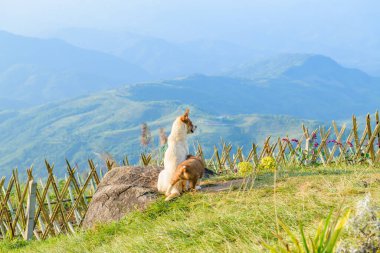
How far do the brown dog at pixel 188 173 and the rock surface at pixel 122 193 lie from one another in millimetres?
497

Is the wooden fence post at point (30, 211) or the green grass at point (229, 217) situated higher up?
the green grass at point (229, 217)

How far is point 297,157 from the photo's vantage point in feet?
39.4

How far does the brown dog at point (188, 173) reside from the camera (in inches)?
289

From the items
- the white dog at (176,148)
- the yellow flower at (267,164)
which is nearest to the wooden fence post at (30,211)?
the white dog at (176,148)

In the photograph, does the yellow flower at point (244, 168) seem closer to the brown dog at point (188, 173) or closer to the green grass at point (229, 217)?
the green grass at point (229, 217)

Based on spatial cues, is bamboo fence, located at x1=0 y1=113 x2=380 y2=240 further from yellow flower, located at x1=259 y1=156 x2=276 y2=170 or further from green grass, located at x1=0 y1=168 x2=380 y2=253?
green grass, located at x1=0 y1=168 x2=380 y2=253

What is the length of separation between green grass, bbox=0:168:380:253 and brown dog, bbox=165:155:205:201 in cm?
20

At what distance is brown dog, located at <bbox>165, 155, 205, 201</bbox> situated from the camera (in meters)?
7.35

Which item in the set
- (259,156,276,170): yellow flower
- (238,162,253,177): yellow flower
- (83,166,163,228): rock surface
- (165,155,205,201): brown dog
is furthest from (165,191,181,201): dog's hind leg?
(259,156,276,170): yellow flower

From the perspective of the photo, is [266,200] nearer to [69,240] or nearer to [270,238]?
[270,238]

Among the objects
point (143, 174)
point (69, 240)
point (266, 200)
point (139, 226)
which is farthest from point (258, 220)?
point (143, 174)

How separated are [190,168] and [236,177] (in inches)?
52.1

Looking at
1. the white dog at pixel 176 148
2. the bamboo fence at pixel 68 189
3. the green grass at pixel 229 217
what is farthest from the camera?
the bamboo fence at pixel 68 189

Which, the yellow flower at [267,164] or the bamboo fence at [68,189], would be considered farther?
the bamboo fence at [68,189]
